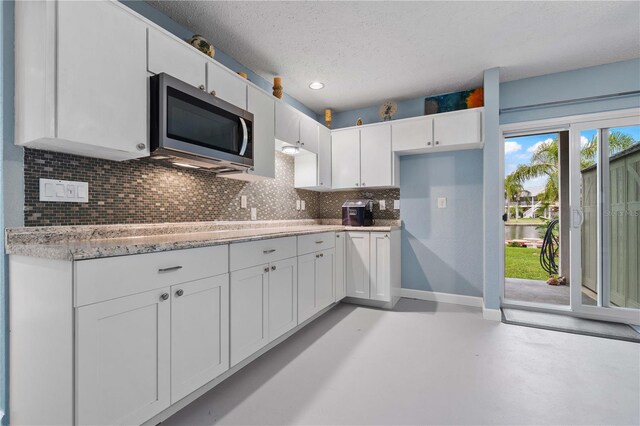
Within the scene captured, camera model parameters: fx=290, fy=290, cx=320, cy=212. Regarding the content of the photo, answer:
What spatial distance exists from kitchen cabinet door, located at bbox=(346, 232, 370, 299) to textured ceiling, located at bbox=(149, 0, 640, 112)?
1.74 metres

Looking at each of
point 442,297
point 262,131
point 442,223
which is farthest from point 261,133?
point 442,297

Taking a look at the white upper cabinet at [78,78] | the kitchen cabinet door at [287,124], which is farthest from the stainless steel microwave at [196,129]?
the kitchen cabinet door at [287,124]

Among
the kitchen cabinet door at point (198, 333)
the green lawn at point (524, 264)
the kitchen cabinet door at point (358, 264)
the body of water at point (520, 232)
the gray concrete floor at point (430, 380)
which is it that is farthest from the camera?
the body of water at point (520, 232)

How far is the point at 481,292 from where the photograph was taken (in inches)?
134

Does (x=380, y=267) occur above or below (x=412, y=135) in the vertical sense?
below

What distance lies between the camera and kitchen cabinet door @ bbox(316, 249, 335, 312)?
9.05 ft

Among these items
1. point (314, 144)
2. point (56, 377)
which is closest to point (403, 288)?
point (314, 144)

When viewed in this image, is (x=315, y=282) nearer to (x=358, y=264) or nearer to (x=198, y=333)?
(x=358, y=264)

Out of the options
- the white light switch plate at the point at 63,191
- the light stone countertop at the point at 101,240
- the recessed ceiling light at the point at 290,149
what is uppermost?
the recessed ceiling light at the point at 290,149

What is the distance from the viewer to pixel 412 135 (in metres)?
3.43

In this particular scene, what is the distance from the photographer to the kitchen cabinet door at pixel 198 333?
139 centimetres

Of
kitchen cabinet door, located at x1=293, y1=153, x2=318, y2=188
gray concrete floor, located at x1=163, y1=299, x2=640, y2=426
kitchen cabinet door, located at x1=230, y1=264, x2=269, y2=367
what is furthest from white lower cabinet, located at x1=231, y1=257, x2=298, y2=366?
kitchen cabinet door, located at x1=293, y1=153, x2=318, y2=188

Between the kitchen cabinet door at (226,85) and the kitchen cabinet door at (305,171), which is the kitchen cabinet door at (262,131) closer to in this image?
the kitchen cabinet door at (226,85)

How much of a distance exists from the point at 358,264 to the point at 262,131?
1791 millimetres
